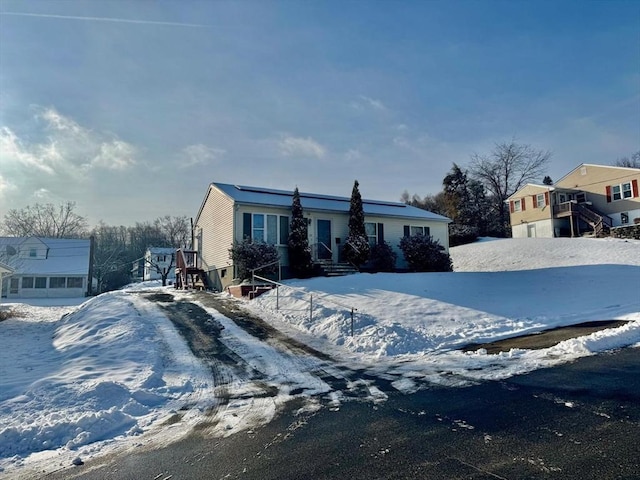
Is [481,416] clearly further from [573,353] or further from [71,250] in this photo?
[71,250]

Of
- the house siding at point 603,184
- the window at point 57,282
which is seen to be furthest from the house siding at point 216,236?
the house siding at point 603,184

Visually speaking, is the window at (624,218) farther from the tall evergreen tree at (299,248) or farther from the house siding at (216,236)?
the house siding at (216,236)

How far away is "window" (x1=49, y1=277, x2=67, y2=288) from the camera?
36938 mm

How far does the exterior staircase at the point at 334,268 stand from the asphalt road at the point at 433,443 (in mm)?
12951

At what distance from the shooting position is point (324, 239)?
2017 centimetres

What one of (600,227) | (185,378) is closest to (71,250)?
(185,378)

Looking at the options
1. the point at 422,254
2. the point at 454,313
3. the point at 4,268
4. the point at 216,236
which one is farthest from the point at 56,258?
the point at 454,313

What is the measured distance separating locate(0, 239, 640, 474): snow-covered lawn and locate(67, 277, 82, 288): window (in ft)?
79.9

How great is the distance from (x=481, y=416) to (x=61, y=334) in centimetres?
1175

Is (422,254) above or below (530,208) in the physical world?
below

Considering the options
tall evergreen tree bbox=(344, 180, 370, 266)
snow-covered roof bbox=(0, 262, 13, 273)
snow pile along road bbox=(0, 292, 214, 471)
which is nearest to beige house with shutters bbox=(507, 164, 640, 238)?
tall evergreen tree bbox=(344, 180, 370, 266)

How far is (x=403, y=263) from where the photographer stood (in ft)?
70.6

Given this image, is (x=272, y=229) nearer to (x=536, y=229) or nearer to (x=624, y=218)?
(x=536, y=229)

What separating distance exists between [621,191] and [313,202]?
28623mm
